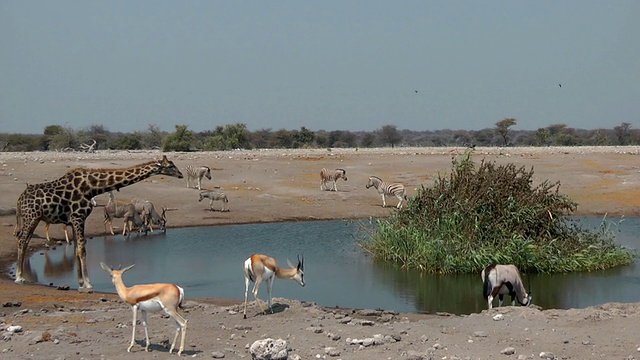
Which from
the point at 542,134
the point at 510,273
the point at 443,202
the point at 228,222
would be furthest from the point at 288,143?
the point at 510,273

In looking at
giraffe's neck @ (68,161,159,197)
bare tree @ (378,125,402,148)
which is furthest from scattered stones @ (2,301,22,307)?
bare tree @ (378,125,402,148)

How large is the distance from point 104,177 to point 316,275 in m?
4.91

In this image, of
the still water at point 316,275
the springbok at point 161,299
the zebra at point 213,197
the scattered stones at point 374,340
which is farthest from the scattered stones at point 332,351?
the zebra at point 213,197

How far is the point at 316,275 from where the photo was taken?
17781 mm

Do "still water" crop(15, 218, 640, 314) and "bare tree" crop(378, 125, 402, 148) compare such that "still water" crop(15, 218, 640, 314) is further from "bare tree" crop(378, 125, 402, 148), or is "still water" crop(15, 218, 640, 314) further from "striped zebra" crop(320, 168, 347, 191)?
"bare tree" crop(378, 125, 402, 148)

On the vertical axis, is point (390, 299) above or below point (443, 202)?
below

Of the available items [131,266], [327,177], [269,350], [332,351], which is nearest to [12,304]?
[131,266]

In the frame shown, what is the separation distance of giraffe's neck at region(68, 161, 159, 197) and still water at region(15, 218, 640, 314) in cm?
199

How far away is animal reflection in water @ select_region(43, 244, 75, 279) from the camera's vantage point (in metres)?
18.0

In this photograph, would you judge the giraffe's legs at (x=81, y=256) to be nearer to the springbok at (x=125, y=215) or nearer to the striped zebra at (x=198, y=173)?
the springbok at (x=125, y=215)

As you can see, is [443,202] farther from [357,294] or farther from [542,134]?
[542,134]

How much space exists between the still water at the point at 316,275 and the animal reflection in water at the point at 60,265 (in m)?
0.02

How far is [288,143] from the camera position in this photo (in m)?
72.6

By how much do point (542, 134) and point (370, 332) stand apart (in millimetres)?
71760
